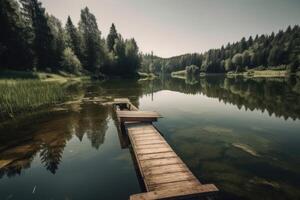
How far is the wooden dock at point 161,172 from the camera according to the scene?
4.46 metres

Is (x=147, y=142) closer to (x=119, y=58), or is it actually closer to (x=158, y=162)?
(x=158, y=162)

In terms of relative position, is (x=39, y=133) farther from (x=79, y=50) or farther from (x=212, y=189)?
(x=79, y=50)

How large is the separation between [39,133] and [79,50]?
53.0m

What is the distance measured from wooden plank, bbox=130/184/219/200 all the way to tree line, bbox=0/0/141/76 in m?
41.0

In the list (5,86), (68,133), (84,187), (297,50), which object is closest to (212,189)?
(84,187)

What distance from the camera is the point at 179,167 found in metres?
5.90

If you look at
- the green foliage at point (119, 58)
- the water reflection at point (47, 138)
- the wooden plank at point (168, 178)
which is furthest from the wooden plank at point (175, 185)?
the green foliage at point (119, 58)

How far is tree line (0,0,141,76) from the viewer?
36344 millimetres

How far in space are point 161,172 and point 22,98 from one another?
1456 cm

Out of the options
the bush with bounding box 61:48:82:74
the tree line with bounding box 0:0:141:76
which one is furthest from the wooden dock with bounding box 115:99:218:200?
the bush with bounding box 61:48:82:74

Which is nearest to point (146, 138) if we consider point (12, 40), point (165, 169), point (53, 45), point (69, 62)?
point (165, 169)

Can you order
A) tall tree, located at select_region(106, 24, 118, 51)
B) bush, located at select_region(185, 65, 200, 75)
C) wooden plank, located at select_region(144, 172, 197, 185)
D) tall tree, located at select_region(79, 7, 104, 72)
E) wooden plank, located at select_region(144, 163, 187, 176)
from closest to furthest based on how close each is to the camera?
wooden plank, located at select_region(144, 172, 197, 185)
wooden plank, located at select_region(144, 163, 187, 176)
tall tree, located at select_region(79, 7, 104, 72)
tall tree, located at select_region(106, 24, 118, 51)
bush, located at select_region(185, 65, 200, 75)

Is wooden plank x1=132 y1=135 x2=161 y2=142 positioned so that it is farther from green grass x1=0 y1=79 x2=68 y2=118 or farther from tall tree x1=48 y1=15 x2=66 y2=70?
tall tree x1=48 y1=15 x2=66 y2=70

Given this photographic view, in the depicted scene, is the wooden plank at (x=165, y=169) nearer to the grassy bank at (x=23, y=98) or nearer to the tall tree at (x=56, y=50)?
the grassy bank at (x=23, y=98)
